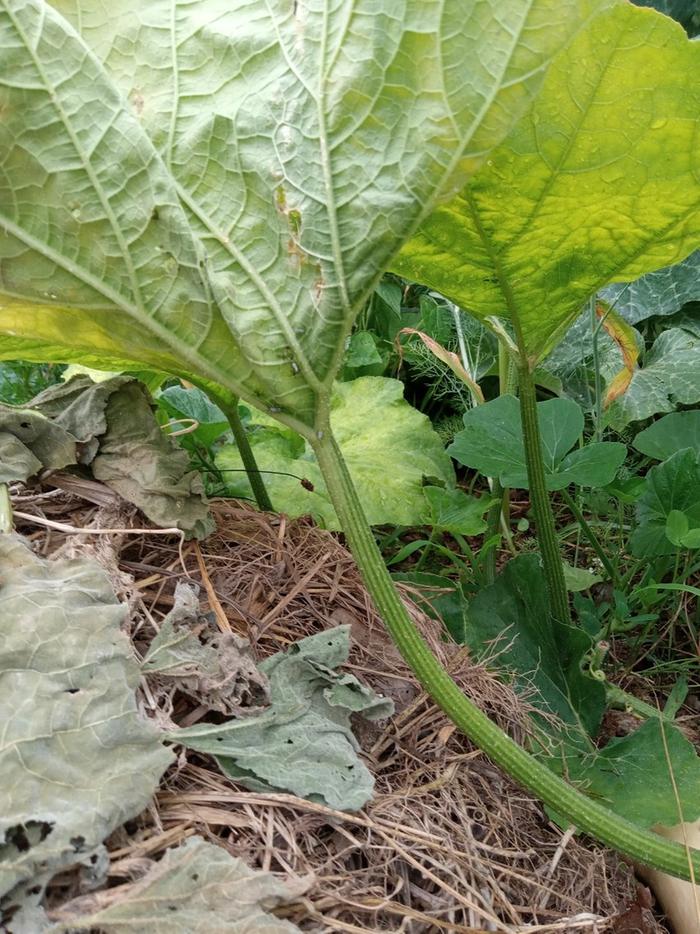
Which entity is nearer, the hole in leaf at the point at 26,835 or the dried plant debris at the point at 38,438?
the hole in leaf at the point at 26,835

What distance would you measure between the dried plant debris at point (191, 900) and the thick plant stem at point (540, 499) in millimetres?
777

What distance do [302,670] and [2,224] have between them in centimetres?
59

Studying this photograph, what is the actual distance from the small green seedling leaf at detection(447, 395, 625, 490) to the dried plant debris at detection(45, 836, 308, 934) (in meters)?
0.90

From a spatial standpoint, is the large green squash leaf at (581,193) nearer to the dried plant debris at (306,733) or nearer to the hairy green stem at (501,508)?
the hairy green stem at (501,508)

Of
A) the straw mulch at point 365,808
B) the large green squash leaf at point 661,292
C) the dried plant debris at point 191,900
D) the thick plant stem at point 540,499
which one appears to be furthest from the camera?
the large green squash leaf at point 661,292

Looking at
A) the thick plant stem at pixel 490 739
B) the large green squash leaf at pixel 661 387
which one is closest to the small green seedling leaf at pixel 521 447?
the large green squash leaf at pixel 661 387

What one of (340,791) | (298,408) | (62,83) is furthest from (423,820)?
(62,83)

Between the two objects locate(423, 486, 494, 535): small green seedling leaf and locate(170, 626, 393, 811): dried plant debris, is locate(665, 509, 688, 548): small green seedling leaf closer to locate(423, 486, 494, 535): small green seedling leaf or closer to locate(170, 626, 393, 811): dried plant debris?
locate(423, 486, 494, 535): small green seedling leaf

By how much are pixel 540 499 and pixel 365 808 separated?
0.65m

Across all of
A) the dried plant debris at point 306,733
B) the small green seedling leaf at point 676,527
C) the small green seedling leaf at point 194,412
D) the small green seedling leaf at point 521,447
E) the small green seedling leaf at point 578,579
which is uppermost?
the dried plant debris at point 306,733

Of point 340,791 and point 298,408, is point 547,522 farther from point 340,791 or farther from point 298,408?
point 340,791

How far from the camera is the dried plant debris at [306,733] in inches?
33.6

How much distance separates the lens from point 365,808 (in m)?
0.88

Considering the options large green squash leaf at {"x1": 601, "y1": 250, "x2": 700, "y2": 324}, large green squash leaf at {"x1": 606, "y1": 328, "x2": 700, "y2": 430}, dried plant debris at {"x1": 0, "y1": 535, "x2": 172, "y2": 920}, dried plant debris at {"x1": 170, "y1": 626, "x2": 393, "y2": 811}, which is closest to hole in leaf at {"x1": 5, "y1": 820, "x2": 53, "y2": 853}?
dried plant debris at {"x1": 0, "y1": 535, "x2": 172, "y2": 920}
